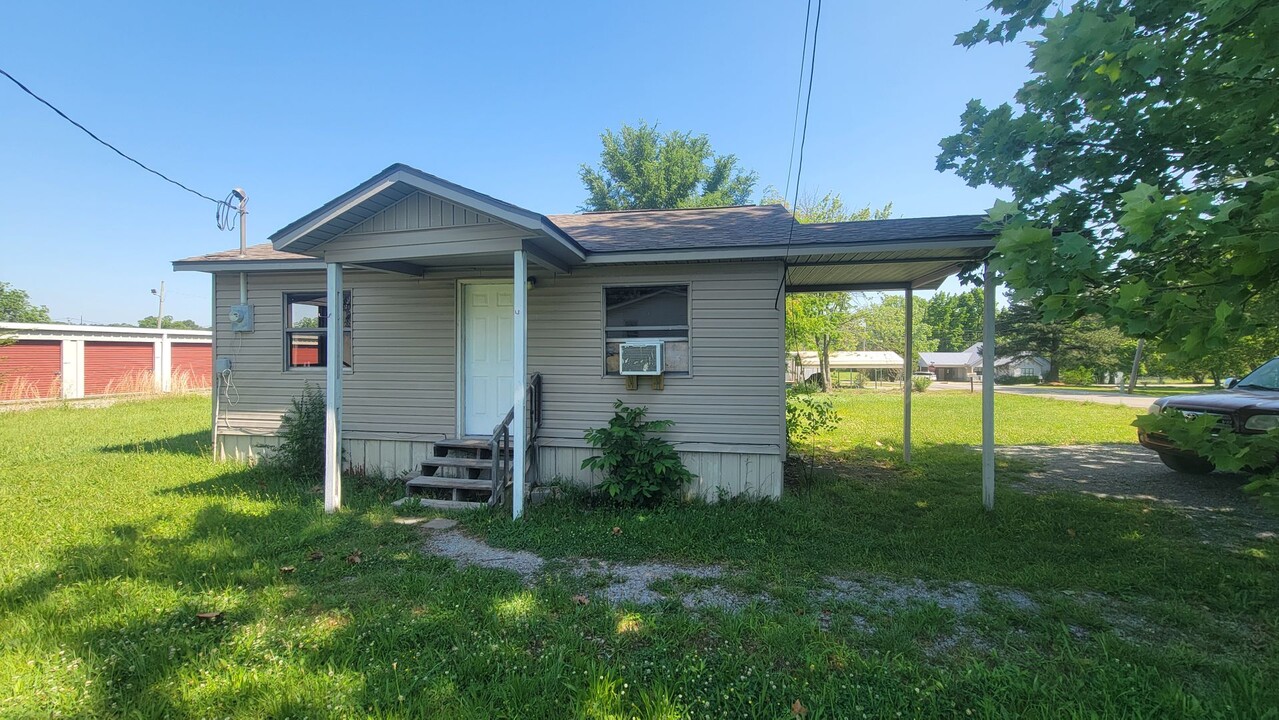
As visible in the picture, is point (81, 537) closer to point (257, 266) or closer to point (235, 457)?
point (235, 457)

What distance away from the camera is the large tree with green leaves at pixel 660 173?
27.5m

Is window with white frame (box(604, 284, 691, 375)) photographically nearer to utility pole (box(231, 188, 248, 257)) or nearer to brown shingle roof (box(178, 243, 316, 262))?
brown shingle roof (box(178, 243, 316, 262))

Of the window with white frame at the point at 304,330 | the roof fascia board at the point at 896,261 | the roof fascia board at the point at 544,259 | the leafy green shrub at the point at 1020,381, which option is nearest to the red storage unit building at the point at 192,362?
the window with white frame at the point at 304,330

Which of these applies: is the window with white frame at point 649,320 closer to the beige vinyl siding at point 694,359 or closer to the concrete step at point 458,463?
the beige vinyl siding at point 694,359

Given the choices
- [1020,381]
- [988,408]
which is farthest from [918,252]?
[1020,381]

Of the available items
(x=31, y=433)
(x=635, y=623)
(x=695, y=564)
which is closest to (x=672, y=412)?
(x=695, y=564)

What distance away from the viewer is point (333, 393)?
5359mm

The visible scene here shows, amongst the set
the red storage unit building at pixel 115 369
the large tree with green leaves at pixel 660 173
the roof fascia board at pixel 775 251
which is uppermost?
the large tree with green leaves at pixel 660 173

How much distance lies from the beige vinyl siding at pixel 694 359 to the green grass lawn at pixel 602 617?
96 centimetres

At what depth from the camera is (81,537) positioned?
4.21 m

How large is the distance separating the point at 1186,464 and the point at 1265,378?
1.35 m

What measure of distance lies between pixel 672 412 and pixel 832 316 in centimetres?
1788

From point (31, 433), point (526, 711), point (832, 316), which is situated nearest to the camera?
point (526, 711)

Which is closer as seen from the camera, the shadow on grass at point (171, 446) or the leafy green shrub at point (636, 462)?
the leafy green shrub at point (636, 462)
